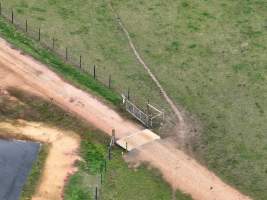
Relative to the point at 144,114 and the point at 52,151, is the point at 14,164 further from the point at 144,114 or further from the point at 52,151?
the point at 144,114

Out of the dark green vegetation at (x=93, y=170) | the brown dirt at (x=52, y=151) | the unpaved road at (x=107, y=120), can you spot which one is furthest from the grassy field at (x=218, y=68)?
the brown dirt at (x=52, y=151)

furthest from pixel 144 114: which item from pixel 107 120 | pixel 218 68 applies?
pixel 218 68

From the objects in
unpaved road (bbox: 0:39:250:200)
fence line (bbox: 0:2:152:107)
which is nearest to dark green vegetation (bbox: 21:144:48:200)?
unpaved road (bbox: 0:39:250:200)

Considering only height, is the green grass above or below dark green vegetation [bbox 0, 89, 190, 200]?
above

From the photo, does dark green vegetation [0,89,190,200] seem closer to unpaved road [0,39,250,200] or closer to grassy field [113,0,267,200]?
unpaved road [0,39,250,200]

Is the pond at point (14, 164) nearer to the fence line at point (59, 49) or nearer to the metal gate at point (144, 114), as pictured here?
the metal gate at point (144, 114)
